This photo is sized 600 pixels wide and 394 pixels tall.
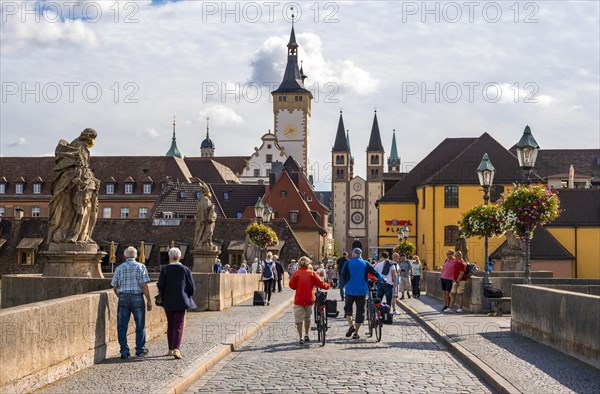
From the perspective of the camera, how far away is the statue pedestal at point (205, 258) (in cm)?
2917

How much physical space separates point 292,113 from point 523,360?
416 feet

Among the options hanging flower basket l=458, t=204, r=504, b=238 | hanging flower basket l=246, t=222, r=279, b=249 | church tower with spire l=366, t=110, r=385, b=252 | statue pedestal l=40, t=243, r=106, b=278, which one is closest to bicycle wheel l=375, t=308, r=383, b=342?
statue pedestal l=40, t=243, r=106, b=278

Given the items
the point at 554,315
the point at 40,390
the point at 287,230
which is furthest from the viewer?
the point at 287,230

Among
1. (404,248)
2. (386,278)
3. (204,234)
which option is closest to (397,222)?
(404,248)

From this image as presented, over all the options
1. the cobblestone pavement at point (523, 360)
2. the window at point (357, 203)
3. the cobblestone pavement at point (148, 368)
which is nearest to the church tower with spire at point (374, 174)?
the window at point (357, 203)

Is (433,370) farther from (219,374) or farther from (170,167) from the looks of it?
(170,167)

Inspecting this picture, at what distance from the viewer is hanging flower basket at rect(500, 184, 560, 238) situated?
21188 mm

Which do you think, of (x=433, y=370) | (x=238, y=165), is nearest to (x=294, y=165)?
(x=238, y=165)

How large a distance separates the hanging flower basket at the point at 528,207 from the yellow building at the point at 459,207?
35893 millimetres

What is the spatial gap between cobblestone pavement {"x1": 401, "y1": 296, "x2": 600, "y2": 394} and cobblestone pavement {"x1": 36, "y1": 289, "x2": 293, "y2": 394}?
4.19 meters

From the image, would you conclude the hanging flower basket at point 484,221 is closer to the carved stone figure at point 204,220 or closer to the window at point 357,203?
the carved stone figure at point 204,220

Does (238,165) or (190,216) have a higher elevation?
(238,165)

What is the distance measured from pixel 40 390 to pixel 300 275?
24.6 feet

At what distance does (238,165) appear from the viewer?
142375 millimetres
